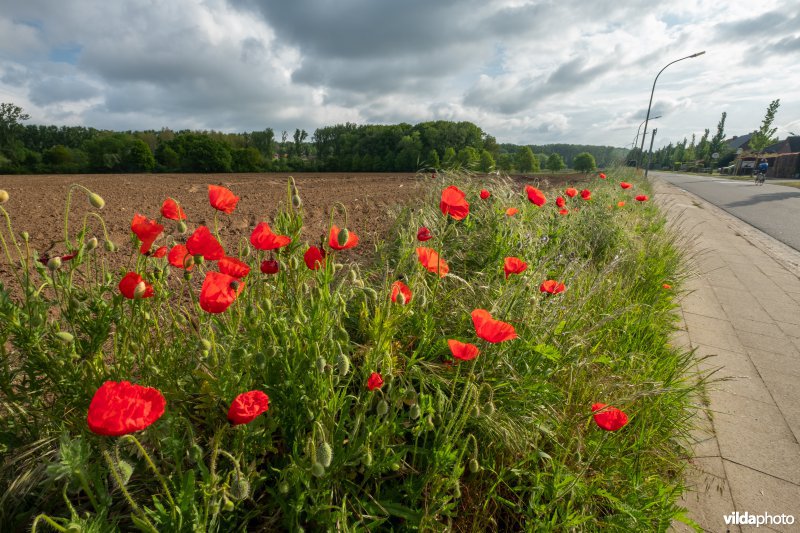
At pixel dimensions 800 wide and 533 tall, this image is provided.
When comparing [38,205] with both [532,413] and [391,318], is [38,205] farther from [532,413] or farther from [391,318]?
[532,413]

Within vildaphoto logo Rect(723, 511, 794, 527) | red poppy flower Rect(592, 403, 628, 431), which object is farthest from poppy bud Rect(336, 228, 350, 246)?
vildaphoto logo Rect(723, 511, 794, 527)

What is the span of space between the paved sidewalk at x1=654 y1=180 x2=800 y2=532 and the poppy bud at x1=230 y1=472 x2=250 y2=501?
5.41ft

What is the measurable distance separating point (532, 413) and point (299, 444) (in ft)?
3.12

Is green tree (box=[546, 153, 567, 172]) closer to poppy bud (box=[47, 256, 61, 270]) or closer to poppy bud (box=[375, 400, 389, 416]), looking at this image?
poppy bud (box=[375, 400, 389, 416])

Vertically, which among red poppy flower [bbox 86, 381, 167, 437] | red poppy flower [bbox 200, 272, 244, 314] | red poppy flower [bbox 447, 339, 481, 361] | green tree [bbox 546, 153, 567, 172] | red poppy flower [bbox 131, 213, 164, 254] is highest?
green tree [bbox 546, 153, 567, 172]

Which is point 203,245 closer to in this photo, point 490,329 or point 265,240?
point 265,240

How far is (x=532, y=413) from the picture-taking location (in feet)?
5.45

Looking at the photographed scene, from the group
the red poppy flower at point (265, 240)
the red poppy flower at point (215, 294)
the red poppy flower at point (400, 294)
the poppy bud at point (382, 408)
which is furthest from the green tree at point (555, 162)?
the red poppy flower at point (215, 294)

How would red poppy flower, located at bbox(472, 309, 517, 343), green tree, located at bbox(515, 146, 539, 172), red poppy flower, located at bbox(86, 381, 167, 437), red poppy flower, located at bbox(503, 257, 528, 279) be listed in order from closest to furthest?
red poppy flower, located at bbox(86, 381, 167, 437) → red poppy flower, located at bbox(472, 309, 517, 343) → red poppy flower, located at bbox(503, 257, 528, 279) → green tree, located at bbox(515, 146, 539, 172)

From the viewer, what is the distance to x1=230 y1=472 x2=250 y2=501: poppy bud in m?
0.97

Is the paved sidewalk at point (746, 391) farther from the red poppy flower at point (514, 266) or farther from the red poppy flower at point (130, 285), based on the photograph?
the red poppy flower at point (130, 285)

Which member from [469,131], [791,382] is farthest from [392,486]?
[469,131]

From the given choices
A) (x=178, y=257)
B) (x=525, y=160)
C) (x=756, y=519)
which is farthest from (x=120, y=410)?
(x=525, y=160)

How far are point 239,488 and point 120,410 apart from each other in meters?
0.37
